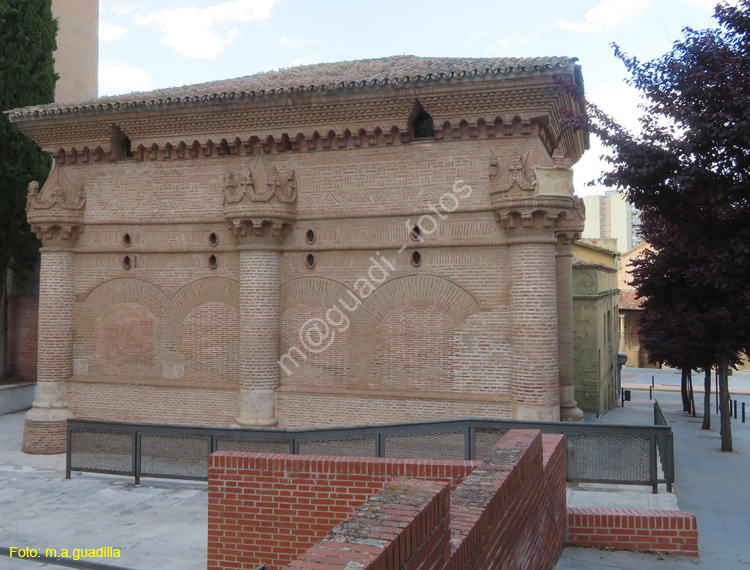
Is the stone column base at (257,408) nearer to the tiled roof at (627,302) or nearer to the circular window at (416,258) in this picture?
the circular window at (416,258)

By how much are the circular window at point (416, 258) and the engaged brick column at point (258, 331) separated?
259 centimetres

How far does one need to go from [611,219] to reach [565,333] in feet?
212

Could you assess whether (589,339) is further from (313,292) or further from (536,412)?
(313,292)

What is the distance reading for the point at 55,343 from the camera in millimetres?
13797

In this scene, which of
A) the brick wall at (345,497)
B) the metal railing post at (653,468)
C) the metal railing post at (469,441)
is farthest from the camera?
the metal railing post at (469,441)

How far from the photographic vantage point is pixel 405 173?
12047 mm

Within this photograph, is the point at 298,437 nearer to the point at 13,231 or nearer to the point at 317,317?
the point at 317,317

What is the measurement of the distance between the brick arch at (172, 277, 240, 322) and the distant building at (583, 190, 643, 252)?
2584 inches

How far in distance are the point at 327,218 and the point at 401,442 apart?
4263mm

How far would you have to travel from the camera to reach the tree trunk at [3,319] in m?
Answer: 18.6

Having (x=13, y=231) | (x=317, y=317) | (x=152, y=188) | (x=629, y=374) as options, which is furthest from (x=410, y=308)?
(x=629, y=374)

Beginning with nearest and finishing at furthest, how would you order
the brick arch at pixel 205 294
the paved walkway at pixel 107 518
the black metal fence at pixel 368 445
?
the paved walkway at pixel 107 518 < the black metal fence at pixel 368 445 < the brick arch at pixel 205 294

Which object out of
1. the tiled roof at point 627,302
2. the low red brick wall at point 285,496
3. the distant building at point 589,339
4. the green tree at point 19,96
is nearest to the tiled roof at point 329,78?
the green tree at point 19,96

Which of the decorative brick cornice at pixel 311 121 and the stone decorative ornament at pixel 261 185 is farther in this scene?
the stone decorative ornament at pixel 261 185
